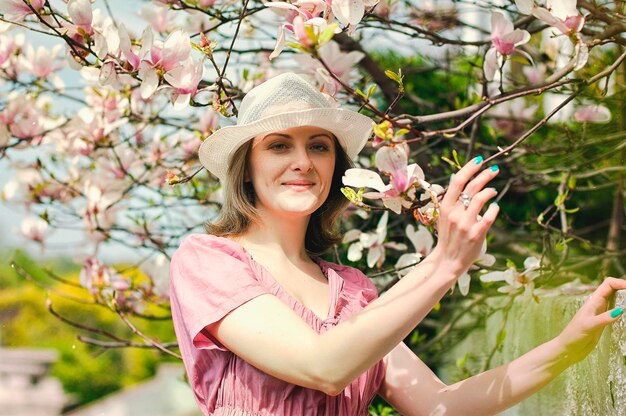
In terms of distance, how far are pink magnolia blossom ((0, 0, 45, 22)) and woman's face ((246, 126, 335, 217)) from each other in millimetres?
508

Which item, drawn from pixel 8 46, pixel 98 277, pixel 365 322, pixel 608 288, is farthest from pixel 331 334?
pixel 8 46

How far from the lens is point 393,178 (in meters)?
1.46

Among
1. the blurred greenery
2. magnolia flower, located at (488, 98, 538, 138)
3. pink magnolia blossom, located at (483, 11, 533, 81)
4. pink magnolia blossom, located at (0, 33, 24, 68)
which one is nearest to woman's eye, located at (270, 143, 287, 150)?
pink magnolia blossom, located at (483, 11, 533, 81)

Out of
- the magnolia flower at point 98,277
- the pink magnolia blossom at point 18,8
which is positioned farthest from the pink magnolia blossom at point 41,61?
the pink magnolia blossom at point 18,8

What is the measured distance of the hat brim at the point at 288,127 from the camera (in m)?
1.67

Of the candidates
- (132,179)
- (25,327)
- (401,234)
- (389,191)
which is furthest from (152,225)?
(25,327)

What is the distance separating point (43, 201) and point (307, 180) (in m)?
1.61

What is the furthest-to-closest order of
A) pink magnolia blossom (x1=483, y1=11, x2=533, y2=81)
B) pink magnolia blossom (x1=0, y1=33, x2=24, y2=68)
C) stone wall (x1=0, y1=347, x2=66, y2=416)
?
stone wall (x1=0, y1=347, x2=66, y2=416), pink magnolia blossom (x1=0, y1=33, x2=24, y2=68), pink magnolia blossom (x1=483, y1=11, x2=533, y2=81)

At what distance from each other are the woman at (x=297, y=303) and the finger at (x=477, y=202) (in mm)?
47

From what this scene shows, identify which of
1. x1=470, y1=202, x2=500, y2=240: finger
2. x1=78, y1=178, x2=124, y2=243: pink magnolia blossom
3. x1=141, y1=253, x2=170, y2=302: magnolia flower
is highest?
x1=470, y1=202, x2=500, y2=240: finger

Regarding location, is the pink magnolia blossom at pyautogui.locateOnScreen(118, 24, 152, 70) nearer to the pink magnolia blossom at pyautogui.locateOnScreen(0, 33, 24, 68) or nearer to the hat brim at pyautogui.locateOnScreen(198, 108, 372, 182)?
the hat brim at pyautogui.locateOnScreen(198, 108, 372, 182)

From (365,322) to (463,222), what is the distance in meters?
0.22

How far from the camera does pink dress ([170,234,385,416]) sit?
1567mm

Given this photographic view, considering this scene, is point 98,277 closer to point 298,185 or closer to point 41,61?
point 41,61
